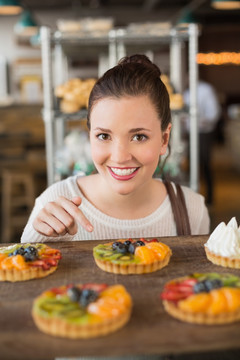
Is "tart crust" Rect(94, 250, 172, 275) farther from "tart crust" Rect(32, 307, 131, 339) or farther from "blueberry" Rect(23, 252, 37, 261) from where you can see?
"tart crust" Rect(32, 307, 131, 339)

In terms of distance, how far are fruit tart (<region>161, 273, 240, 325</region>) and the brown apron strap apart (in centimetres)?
67

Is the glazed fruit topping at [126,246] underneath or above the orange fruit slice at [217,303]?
underneath

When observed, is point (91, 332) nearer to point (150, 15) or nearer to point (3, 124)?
point (3, 124)

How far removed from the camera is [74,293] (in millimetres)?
944

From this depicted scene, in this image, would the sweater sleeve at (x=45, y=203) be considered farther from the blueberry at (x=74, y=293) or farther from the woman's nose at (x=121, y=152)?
the blueberry at (x=74, y=293)

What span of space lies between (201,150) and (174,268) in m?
5.89

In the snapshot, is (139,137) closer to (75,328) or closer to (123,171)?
(123,171)

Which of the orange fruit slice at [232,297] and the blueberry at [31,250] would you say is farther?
the blueberry at [31,250]

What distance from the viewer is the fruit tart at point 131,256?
3.88ft

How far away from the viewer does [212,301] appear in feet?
3.07

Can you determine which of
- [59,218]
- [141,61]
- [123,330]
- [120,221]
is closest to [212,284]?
[123,330]

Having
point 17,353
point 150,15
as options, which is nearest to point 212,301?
point 17,353

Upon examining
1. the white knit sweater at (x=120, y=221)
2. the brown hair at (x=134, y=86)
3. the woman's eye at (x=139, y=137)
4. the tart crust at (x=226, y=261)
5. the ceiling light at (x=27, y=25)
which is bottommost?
the white knit sweater at (x=120, y=221)

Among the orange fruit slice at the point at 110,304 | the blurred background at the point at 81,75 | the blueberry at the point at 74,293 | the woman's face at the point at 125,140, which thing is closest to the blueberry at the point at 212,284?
the orange fruit slice at the point at 110,304
